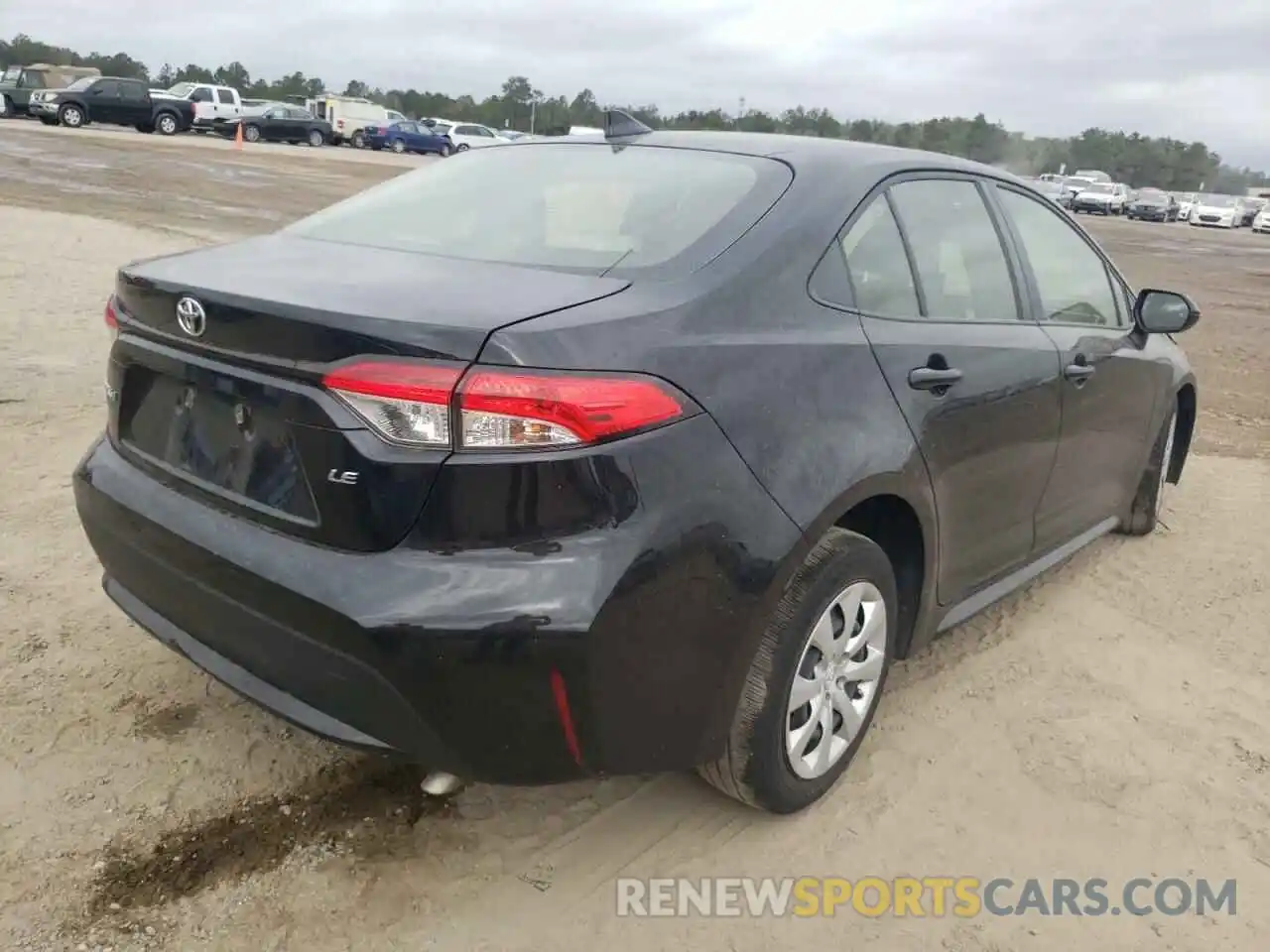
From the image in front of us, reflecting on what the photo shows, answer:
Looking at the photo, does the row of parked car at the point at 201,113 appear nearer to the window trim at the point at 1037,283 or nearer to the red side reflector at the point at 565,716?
the window trim at the point at 1037,283

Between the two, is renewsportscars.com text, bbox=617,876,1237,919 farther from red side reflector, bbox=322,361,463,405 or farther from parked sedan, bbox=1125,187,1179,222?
parked sedan, bbox=1125,187,1179,222

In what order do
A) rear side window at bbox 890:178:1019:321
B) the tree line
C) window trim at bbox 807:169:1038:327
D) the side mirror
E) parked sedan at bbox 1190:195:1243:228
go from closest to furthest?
window trim at bbox 807:169:1038:327 → rear side window at bbox 890:178:1019:321 → the side mirror → parked sedan at bbox 1190:195:1243:228 → the tree line

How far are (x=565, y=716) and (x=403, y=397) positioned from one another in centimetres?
68

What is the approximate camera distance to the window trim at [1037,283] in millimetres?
3459

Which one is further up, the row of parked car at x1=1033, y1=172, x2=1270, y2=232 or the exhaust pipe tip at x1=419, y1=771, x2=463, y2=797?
the row of parked car at x1=1033, y1=172, x2=1270, y2=232

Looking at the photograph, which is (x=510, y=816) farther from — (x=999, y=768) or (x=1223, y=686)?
(x=1223, y=686)

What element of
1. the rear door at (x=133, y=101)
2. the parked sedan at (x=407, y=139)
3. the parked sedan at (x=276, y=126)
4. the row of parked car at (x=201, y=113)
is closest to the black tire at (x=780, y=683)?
the row of parked car at (x=201, y=113)

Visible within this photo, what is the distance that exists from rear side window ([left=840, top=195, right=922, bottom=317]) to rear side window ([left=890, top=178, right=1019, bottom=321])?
7 cm

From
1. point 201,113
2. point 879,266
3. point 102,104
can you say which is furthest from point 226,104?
point 879,266

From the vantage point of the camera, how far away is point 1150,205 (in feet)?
152

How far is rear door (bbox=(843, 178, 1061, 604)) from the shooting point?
9.05 feet

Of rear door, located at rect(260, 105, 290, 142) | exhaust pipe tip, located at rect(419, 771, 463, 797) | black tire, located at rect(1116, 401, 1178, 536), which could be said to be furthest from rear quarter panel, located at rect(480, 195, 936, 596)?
rear door, located at rect(260, 105, 290, 142)

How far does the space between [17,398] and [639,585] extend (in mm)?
4824

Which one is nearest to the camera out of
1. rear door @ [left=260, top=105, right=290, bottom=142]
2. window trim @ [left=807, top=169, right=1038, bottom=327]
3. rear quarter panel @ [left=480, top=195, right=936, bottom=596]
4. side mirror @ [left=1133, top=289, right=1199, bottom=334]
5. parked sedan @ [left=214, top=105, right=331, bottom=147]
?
rear quarter panel @ [left=480, top=195, right=936, bottom=596]
